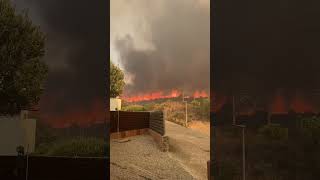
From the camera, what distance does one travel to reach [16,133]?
7.66 metres

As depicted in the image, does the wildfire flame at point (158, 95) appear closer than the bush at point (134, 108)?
Yes

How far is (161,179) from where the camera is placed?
7137 mm

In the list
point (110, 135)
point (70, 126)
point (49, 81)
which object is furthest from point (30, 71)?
point (110, 135)

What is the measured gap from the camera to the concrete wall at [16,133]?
24.8 feet

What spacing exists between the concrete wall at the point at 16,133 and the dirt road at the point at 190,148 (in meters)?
2.95

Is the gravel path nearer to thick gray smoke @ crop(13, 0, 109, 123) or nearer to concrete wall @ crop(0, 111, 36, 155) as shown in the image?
thick gray smoke @ crop(13, 0, 109, 123)

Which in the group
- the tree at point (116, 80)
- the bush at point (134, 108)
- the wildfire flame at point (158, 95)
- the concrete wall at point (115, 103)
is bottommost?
the bush at point (134, 108)

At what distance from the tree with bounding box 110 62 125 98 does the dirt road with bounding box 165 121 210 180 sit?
133cm

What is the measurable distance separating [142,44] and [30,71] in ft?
8.56

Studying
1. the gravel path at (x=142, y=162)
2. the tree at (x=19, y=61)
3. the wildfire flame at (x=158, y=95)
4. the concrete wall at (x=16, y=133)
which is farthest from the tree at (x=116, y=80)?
the concrete wall at (x=16, y=133)

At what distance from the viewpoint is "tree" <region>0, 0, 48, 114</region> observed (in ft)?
25.1

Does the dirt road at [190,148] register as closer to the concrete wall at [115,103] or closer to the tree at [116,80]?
the concrete wall at [115,103]

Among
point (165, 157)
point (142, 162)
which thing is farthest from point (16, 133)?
point (165, 157)
